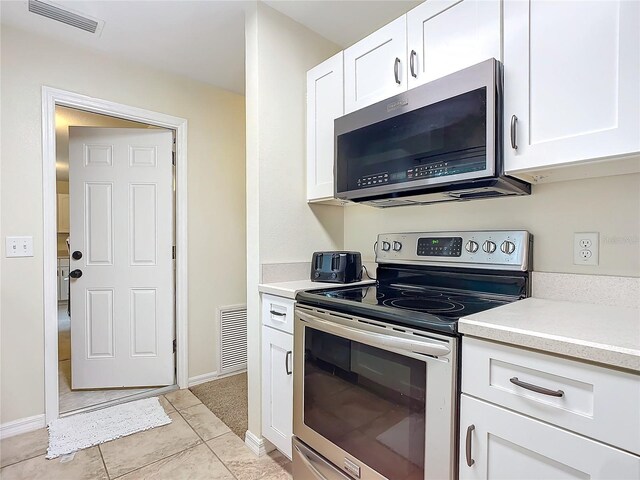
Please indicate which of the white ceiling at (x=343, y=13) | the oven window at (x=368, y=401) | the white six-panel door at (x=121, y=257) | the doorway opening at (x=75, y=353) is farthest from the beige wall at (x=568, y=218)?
the doorway opening at (x=75, y=353)

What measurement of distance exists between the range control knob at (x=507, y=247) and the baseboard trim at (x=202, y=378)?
7.73ft

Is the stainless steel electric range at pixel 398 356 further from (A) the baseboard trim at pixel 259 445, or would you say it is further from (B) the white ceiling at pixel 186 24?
(B) the white ceiling at pixel 186 24

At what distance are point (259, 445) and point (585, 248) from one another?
68.7 inches

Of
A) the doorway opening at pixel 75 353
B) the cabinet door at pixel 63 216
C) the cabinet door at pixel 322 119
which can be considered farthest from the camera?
the cabinet door at pixel 63 216

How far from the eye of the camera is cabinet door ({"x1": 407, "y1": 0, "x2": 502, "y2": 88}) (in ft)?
3.97

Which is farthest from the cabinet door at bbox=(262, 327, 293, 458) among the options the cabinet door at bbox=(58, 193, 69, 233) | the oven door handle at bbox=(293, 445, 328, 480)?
the cabinet door at bbox=(58, 193, 69, 233)

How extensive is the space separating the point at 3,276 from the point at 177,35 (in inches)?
68.9

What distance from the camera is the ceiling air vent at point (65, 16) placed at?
1.82 m

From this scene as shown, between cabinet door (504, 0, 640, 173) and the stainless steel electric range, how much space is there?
400 mm

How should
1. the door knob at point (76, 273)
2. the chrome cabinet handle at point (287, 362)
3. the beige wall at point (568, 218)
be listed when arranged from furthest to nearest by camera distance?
the door knob at point (76, 273), the chrome cabinet handle at point (287, 362), the beige wall at point (568, 218)

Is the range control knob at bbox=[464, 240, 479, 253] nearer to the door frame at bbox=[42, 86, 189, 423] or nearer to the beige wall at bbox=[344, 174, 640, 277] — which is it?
the beige wall at bbox=[344, 174, 640, 277]

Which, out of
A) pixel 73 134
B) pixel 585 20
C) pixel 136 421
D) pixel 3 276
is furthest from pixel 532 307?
pixel 73 134

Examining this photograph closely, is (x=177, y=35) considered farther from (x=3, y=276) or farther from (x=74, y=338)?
(x=74, y=338)

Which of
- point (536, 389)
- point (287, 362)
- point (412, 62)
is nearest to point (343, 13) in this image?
point (412, 62)
